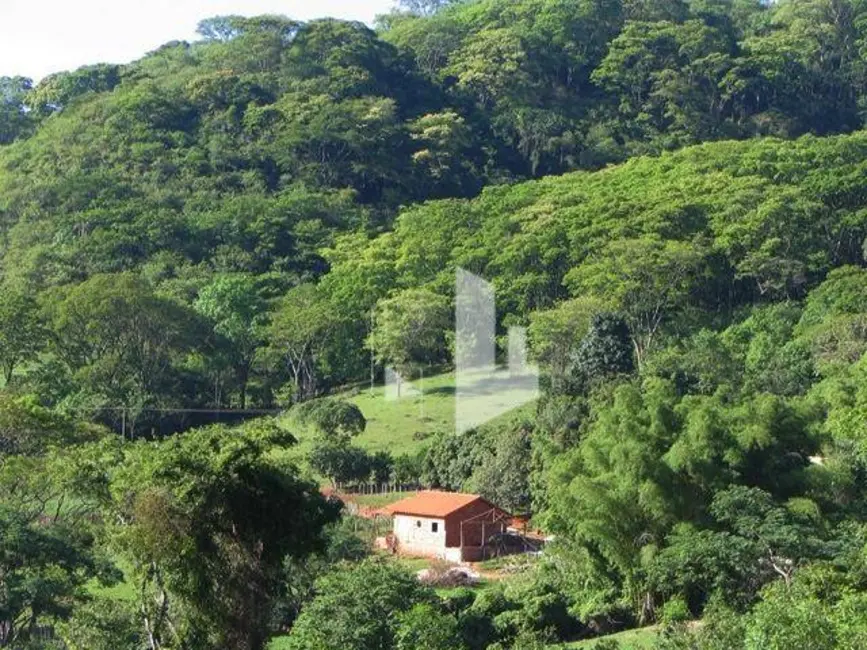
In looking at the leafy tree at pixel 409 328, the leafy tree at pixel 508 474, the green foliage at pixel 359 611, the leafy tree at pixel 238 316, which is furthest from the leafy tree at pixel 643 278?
the green foliage at pixel 359 611

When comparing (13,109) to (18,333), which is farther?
(13,109)

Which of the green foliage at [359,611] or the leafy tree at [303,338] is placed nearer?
the green foliage at [359,611]

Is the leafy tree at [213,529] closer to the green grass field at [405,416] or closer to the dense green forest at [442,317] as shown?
the dense green forest at [442,317]

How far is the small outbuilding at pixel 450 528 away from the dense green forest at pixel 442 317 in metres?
1.37

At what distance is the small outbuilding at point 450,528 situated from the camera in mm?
27578

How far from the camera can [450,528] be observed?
27.6 meters

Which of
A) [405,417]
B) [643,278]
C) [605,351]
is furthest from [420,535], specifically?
[643,278]

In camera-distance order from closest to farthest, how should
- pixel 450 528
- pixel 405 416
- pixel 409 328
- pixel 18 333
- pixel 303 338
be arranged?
pixel 450 528 → pixel 405 416 → pixel 18 333 → pixel 409 328 → pixel 303 338

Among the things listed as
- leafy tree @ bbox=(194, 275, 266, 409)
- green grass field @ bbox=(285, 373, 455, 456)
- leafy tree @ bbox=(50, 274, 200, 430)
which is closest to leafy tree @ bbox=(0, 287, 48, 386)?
leafy tree @ bbox=(50, 274, 200, 430)

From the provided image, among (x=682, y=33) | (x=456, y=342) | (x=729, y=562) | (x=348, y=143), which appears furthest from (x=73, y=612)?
(x=682, y=33)

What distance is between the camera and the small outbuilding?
27.6 m

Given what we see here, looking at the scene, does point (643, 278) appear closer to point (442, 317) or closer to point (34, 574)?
point (442, 317)

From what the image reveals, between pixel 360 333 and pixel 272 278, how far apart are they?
240 inches

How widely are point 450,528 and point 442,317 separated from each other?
12964 millimetres
